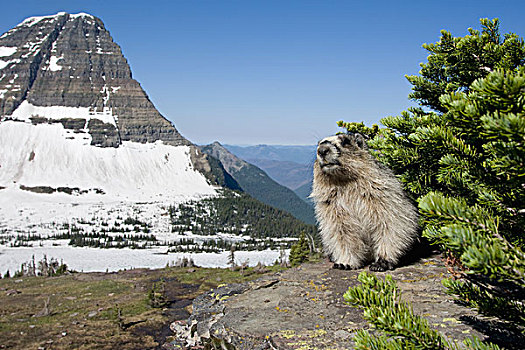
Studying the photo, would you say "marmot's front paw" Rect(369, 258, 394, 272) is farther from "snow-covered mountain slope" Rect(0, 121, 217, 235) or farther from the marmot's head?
"snow-covered mountain slope" Rect(0, 121, 217, 235)

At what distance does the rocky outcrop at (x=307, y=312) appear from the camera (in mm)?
4781

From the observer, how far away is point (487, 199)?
9.43 feet

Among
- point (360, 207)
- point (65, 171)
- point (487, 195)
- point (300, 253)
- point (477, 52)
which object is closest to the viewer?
point (487, 195)

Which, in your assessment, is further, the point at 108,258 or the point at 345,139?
the point at 108,258

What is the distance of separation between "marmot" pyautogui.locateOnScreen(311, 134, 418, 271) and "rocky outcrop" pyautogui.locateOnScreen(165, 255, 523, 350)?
495mm

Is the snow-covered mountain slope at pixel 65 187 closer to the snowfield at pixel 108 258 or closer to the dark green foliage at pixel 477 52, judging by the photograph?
the snowfield at pixel 108 258

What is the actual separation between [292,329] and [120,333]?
63.1 feet

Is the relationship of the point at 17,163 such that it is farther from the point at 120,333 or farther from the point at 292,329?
the point at 292,329

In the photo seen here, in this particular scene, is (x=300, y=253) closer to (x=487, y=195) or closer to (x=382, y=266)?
(x=382, y=266)

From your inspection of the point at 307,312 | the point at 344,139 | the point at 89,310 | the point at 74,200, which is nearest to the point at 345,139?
the point at 344,139

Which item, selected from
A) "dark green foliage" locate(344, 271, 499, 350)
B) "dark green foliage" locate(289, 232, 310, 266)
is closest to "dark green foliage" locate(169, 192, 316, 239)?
"dark green foliage" locate(289, 232, 310, 266)

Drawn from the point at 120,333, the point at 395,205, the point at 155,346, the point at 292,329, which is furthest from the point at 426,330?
the point at 120,333

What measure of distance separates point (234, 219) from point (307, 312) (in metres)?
148

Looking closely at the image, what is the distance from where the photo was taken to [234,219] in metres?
153
